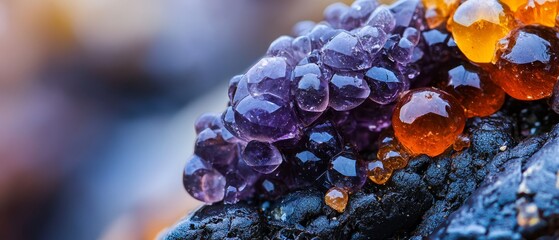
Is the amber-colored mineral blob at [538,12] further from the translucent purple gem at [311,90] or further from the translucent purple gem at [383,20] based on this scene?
the translucent purple gem at [311,90]

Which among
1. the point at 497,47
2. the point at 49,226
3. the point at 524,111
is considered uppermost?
the point at 497,47

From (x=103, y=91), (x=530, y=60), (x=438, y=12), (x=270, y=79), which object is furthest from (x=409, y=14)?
(x=103, y=91)

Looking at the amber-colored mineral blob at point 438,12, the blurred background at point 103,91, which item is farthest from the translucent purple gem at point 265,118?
the blurred background at point 103,91

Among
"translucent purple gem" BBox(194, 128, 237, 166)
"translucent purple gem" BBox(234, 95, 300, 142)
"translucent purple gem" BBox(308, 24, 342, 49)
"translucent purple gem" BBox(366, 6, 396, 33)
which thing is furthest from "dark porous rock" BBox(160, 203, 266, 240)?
"translucent purple gem" BBox(366, 6, 396, 33)

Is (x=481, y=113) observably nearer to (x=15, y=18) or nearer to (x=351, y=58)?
(x=351, y=58)

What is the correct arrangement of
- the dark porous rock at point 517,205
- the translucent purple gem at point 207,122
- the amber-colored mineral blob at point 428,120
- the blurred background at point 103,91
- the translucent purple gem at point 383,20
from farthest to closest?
the blurred background at point 103,91, the translucent purple gem at point 207,122, the translucent purple gem at point 383,20, the amber-colored mineral blob at point 428,120, the dark porous rock at point 517,205

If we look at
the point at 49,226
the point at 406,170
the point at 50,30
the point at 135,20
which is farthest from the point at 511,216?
the point at 50,30

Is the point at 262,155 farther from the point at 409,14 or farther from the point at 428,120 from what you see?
the point at 409,14
